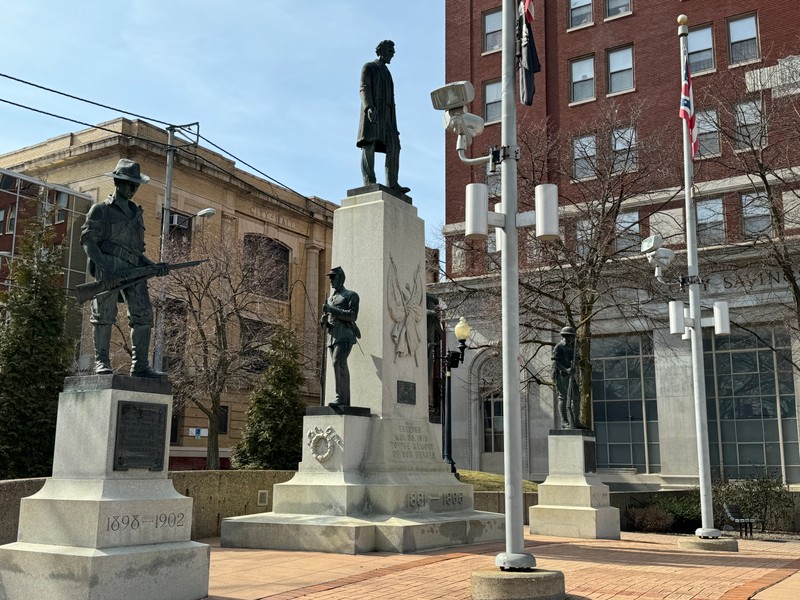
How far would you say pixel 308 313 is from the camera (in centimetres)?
4466

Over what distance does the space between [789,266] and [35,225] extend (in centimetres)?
2026

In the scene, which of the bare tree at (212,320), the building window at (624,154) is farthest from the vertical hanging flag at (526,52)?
the bare tree at (212,320)

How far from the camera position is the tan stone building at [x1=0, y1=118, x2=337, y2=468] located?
124 ft

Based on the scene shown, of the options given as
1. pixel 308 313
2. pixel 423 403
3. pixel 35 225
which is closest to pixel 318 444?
pixel 423 403

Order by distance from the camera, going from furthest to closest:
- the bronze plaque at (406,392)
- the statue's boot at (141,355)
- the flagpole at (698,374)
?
1. the flagpole at (698,374)
2. the bronze plaque at (406,392)
3. the statue's boot at (141,355)

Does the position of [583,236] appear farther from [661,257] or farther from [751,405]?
[661,257]

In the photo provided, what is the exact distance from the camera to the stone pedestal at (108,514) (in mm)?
7695

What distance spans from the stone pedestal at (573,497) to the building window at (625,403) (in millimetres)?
14489

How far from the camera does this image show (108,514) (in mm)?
7852

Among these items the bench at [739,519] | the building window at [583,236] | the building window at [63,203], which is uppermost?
the building window at [63,203]

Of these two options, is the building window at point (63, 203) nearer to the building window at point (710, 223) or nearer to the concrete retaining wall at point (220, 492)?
the concrete retaining wall at point (220, 492)

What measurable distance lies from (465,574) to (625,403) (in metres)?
24.4

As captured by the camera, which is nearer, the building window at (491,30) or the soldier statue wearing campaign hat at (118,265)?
the soldier statue wearing campaign hat at (118,265)

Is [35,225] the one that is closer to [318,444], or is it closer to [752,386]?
[318,444]
